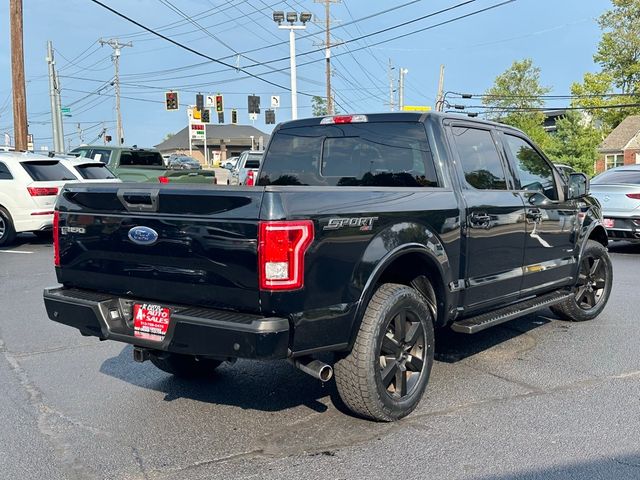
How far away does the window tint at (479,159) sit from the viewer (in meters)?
4.93

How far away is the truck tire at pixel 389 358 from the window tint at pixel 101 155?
14.1 m

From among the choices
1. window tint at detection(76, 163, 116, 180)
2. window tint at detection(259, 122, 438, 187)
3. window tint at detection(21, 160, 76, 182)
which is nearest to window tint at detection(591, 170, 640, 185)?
window tint at detection(259, 122, 438, 187)

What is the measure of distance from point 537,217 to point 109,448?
3860 mm

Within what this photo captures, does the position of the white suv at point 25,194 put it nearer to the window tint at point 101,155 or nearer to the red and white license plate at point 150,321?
the window tint at point 101,155

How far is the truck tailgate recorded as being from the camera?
3.40 meters

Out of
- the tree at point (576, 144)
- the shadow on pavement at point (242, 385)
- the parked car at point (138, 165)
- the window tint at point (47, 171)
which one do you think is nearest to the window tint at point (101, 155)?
the parked car at point (138, 165)

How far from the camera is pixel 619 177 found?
39.5 feet

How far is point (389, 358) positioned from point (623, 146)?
2226 inches

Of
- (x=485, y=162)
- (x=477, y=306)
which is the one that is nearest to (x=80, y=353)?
(x=477, y=306)

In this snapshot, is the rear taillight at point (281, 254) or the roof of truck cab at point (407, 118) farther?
the roof of truck cab at point (407, 118)

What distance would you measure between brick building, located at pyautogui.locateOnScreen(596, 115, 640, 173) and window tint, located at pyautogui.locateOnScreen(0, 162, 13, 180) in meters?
50.3

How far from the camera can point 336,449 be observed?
3668mm

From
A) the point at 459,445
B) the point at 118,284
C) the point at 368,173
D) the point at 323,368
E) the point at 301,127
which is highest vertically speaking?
the point at 301,127

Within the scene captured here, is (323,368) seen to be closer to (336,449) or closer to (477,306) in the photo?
(336,449)
